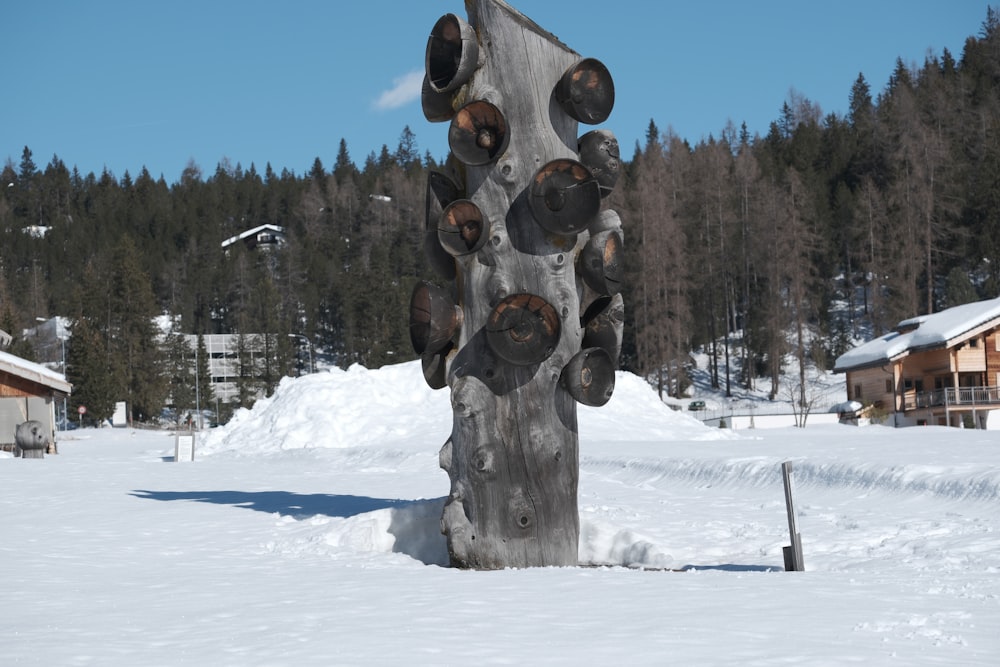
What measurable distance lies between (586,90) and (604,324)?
2.30m

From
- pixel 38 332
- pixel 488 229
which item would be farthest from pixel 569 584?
pixel 38 332

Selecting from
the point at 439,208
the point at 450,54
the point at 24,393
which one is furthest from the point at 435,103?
the point at 24,393

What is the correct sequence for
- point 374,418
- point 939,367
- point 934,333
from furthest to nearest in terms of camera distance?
point 939,367 → point 934,333 → point 374,418

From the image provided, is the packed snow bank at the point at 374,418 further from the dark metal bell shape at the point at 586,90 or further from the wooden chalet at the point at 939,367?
the dark metal bell shape at the point at 586,90

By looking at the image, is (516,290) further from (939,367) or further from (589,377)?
(939,367)

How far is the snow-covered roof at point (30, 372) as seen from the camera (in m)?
32.3

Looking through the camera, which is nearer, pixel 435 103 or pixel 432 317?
pixel 432 317

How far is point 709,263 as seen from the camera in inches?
2857

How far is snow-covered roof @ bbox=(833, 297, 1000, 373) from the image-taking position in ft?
141

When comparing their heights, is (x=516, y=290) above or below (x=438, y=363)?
above

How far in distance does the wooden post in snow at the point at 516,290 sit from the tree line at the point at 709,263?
50.1m

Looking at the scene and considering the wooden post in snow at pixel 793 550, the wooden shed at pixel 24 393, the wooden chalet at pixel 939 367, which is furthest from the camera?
the wooden chalet at pixel 939 367

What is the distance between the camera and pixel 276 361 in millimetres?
74000

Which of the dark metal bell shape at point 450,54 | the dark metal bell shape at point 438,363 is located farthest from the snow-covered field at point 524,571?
the dark metal bell shape at point 450,54
